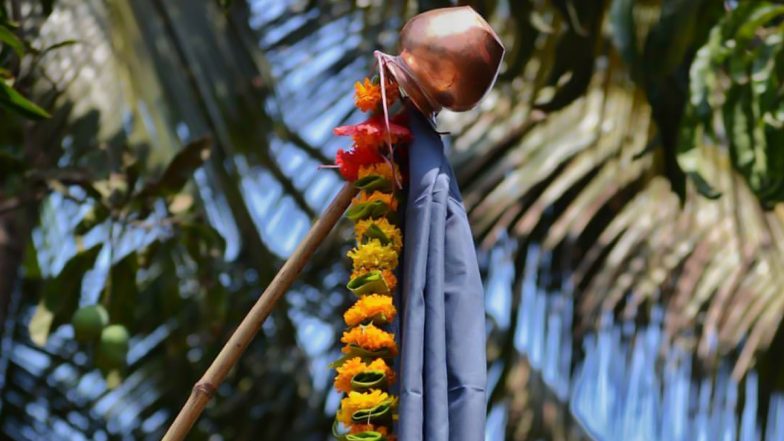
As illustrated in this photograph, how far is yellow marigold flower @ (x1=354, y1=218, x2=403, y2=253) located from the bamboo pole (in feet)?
0.16

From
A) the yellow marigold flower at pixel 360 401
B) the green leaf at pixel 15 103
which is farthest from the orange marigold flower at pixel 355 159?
the green leaf at pixel 15 103

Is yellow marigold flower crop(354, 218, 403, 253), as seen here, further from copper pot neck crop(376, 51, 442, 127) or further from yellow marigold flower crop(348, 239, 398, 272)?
copper pot neck crop(376, 51, 442, 127)

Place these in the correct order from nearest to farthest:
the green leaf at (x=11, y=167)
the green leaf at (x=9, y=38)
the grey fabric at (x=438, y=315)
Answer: the grey fabric at (x=438, y=315), the green leaf at (x=9, y=38), the green leaf at (x=11, y=167)

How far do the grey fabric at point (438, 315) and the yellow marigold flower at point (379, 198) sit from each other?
0.02m

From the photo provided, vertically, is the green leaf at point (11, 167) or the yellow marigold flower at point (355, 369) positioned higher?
the green leaf at point (11, 167)

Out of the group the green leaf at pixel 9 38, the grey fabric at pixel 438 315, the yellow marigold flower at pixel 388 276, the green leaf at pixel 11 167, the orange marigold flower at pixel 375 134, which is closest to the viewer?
the grey fabric at pixel 438 315

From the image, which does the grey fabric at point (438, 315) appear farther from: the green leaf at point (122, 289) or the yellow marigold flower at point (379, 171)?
the green leaf at point (122, 289)

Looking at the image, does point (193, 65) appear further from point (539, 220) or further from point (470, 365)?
point (470, 365)

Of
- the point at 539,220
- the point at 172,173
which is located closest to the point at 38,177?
the point at 172,173

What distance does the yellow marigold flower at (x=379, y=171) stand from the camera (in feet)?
7.63

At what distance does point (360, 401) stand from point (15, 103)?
1199 millimetres

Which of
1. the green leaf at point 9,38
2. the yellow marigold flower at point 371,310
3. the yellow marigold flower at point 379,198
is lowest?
the yellow marigold flower at point 371,310

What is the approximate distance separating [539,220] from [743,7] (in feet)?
4.29

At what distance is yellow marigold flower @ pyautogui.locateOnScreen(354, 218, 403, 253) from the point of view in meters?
2.27
